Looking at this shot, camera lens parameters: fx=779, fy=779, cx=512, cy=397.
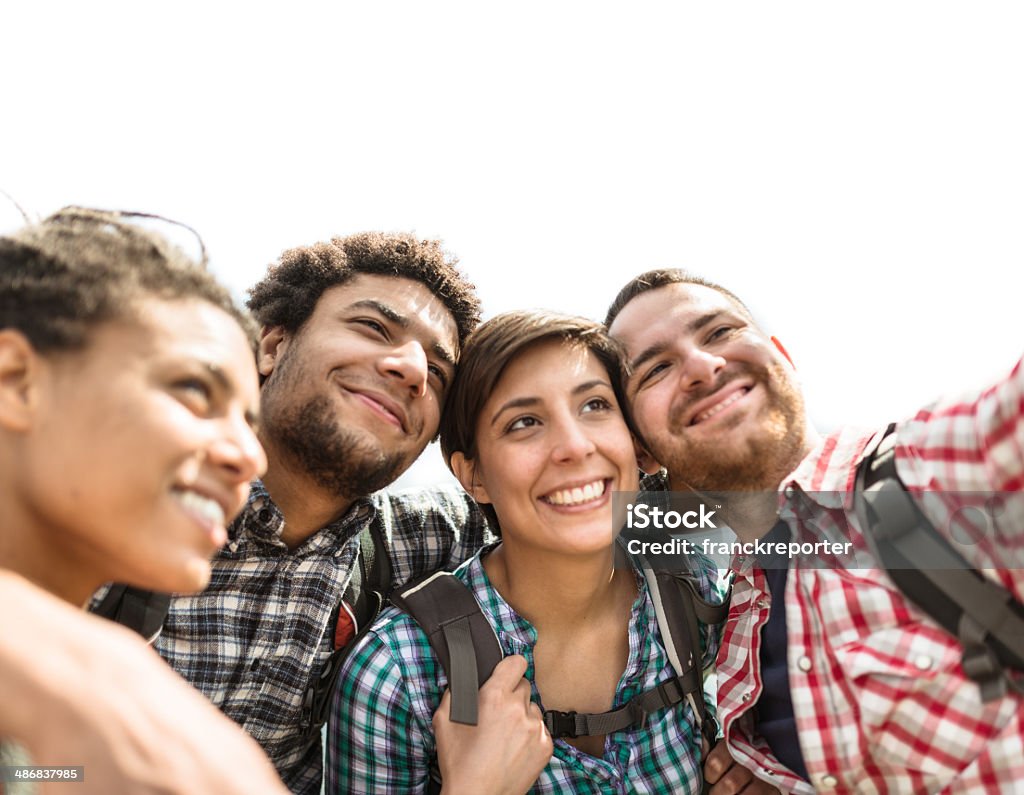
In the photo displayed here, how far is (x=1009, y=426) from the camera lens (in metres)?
2.05

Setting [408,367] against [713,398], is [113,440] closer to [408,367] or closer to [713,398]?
[408,367]

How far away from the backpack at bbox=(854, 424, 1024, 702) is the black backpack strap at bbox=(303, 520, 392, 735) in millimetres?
2046

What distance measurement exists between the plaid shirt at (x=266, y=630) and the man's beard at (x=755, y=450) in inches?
60.3

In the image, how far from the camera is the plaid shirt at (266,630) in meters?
3.16

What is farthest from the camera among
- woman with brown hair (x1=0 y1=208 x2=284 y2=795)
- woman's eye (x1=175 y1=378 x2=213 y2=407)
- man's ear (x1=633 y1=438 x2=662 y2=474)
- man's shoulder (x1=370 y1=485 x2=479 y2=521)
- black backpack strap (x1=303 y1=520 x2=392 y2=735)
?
man's shoulder (x1=370 y1=485 x2=479 y2=521)

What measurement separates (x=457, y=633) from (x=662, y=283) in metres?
1.97

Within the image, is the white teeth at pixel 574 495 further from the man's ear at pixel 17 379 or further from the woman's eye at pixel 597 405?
the man's ear at pixel 17 379

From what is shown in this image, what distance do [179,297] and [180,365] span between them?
22 cm

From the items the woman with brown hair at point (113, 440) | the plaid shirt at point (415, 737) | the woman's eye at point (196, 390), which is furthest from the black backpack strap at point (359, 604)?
the woman's eye at point (196, 390)

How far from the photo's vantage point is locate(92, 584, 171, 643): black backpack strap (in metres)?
2.64

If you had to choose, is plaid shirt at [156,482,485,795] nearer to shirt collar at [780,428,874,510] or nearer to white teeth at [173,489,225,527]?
white teeth at [173,489,225,527]

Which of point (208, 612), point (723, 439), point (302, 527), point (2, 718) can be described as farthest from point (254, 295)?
point (2, 718)

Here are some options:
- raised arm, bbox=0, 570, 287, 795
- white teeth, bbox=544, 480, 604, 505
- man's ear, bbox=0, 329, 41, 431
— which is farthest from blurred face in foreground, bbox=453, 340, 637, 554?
raised arm, bbox=0, 570, 287, 795

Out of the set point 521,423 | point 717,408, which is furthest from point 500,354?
point 717,408
